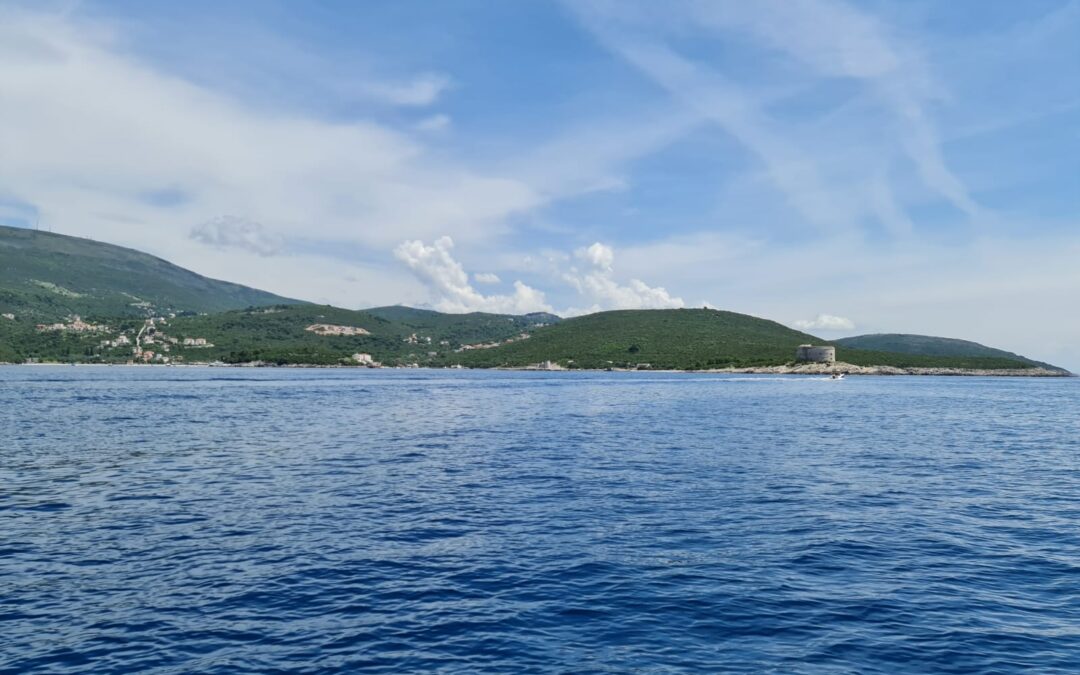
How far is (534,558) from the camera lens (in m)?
24.1

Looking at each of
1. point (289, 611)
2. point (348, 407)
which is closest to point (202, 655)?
point (289, 611)

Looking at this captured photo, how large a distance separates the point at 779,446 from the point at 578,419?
98.3 feet

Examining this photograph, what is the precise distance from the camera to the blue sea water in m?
16.5

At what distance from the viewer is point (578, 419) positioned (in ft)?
267

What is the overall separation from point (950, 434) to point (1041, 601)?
5343cm

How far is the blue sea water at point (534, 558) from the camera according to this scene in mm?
16500

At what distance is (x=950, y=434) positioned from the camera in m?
67.1

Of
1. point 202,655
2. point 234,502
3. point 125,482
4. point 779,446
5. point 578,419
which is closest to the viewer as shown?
point 202,655

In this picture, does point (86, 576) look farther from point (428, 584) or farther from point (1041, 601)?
point (1041, 601)

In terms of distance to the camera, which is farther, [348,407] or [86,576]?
[348,407]

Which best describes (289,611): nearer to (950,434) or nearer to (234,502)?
(234,502)

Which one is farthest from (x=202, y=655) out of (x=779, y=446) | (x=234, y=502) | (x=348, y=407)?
(x=348, y=407)

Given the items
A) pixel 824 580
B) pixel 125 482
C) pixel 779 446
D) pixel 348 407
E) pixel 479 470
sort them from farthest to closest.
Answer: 1. pixel 348 407
2. pixel 779 446
3. pixel 479 470
4. pixel 125 482
5. pixel 824 580

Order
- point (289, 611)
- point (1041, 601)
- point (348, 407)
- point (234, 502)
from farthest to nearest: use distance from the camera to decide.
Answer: point (348, 407) → point (234, 502) → point (1041, 601) → point (289, 611)
